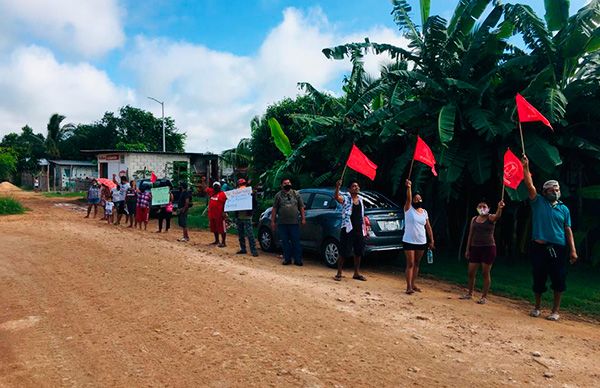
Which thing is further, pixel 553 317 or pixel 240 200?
pixel 240 200

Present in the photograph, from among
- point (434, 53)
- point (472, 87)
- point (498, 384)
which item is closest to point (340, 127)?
point (434, 53)

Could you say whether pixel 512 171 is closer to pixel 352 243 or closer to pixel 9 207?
pixel 352 243

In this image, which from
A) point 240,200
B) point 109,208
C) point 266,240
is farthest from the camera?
point 109,208

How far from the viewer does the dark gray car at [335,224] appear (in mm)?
9438

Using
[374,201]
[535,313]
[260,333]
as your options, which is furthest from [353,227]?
[260,333]

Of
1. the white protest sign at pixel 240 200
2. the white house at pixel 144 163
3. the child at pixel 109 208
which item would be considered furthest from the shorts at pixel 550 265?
the white house at pixel 144 163

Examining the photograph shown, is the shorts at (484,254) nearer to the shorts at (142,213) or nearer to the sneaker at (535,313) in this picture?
the sneaker at (535,313)

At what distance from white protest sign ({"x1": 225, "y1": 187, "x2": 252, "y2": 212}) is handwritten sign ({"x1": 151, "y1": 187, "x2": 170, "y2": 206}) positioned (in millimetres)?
4450

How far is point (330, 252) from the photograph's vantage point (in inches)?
391

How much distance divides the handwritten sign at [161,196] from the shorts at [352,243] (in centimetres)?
820

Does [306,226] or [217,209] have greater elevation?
[217,209]

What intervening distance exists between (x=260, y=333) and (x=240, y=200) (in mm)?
6028

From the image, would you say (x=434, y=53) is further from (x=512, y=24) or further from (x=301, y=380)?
(x=301, y=380)

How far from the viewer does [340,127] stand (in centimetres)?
1355
